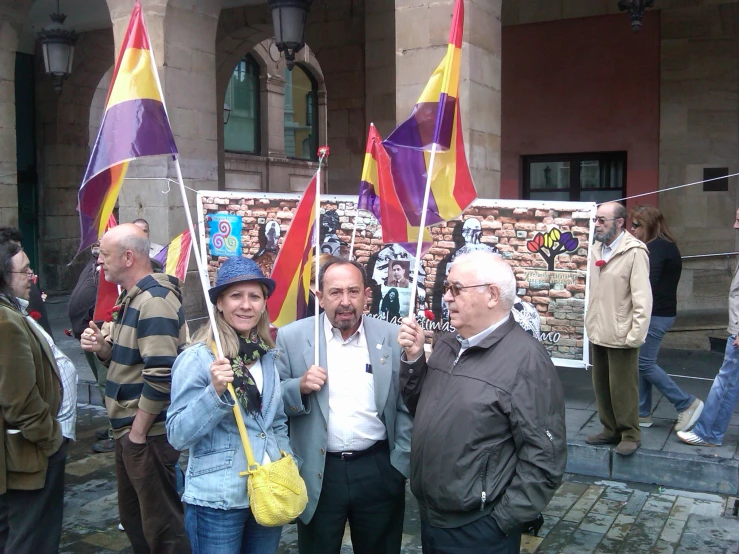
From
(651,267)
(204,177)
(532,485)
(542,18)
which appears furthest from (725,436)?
(542,18)

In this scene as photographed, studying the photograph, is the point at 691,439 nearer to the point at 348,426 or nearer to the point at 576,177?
the point at 348,426

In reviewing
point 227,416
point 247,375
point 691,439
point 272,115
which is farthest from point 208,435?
point 272,115

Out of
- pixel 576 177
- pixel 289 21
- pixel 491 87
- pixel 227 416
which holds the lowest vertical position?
pixel 227 416

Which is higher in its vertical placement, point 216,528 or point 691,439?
point 216,528

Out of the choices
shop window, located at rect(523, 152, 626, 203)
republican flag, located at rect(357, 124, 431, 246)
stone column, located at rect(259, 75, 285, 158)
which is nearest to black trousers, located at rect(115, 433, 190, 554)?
republican flag, located at rect(357, 124, 431, 246)

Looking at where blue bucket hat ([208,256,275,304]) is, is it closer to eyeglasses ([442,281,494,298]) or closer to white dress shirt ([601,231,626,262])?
eyeglasses ([442,281,494,298])

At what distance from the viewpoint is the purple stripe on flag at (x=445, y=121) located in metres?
3.91

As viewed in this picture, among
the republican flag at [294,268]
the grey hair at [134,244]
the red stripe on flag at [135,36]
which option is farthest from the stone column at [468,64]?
the red stripe on flag at [135,36]

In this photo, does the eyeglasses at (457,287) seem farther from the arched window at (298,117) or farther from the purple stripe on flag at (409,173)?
the arched window at (298,117)

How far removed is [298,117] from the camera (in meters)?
25.6

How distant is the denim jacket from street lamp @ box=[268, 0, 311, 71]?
19.3 feet

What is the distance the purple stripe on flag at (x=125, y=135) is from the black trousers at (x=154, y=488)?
4.47 ft

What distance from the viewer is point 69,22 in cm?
1510

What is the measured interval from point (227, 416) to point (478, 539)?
3.62 ft
